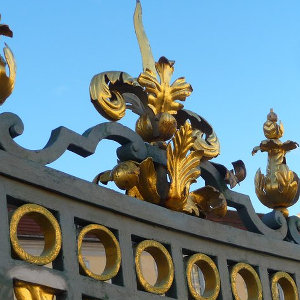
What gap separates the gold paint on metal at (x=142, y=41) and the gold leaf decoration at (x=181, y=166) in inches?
15.6

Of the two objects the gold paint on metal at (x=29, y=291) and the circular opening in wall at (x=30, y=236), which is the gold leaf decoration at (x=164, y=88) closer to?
the gold paint on metal at (x=29, y=291)

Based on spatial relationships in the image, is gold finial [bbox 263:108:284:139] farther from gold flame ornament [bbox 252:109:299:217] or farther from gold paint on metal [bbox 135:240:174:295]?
gold paint on metal [bbox 135:240:174:295]

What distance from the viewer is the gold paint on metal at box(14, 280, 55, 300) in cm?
490

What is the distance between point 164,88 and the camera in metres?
6.02

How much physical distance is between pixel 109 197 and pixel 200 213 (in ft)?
2.87

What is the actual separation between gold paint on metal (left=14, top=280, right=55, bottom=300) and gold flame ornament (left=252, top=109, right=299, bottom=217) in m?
1.93

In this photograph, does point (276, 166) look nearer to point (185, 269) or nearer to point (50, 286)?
point (185, 269)

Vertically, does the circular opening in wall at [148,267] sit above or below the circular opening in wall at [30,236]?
above

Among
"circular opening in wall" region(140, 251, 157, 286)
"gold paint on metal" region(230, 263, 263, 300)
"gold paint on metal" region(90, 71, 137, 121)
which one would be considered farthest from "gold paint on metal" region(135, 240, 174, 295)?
"circular opening in wall" region(140, 251, 157, 286)

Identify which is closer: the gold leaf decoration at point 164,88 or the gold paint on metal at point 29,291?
the gold paint on metal at point 29,291

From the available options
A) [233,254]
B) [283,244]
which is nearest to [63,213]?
[233,254]

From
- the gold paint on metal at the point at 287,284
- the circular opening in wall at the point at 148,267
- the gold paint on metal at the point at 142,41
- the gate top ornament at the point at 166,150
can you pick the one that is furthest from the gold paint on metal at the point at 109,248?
the circular opening in wall at the point at 148,267

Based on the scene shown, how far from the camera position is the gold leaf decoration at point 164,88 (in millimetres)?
5969

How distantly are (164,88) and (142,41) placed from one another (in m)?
0.35
